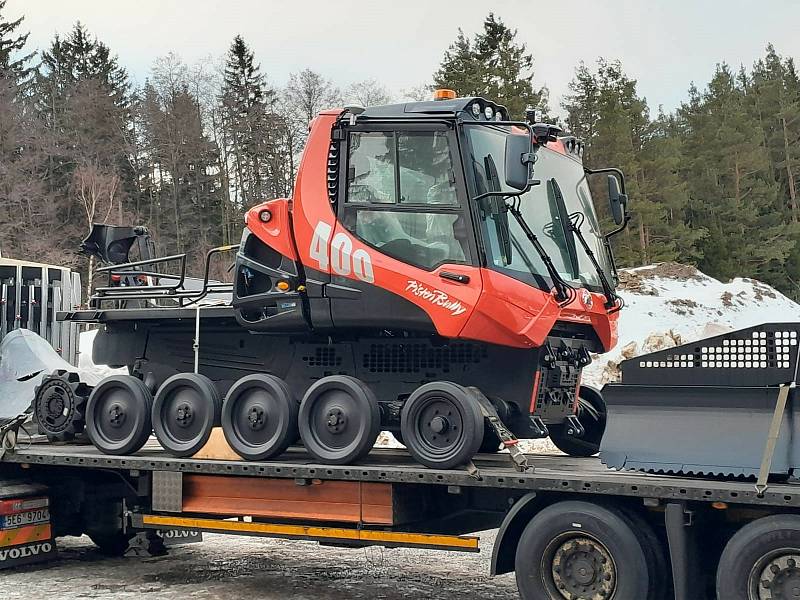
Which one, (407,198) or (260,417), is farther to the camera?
(260,417)

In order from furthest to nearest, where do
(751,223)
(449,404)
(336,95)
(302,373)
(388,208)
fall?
(336,95) → (751,223) → (302,373) → (388,208) → (449,404)

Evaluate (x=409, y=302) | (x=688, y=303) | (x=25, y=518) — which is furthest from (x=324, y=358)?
(x=688, y=303)

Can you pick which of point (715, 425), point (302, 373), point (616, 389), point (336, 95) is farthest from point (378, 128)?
point (336, 95)

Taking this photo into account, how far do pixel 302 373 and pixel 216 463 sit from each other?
1129 mm

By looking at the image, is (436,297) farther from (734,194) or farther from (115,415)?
(734,194)

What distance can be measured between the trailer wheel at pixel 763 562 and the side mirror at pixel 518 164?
250 centimetres

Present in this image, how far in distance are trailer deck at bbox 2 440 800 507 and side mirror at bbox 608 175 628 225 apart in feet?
6.32

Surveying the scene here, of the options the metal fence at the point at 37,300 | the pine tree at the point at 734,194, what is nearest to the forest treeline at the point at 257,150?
the pine tree at the point at 734,194

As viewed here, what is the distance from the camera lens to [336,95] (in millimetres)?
49156

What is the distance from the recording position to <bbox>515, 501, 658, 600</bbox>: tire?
243 inches

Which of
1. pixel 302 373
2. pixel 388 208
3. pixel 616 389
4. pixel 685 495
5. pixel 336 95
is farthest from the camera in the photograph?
pixel 336 95

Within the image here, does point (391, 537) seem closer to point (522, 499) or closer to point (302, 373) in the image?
point (522, 499)

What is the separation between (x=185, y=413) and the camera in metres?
8.09

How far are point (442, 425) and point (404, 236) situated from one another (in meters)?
1.38
